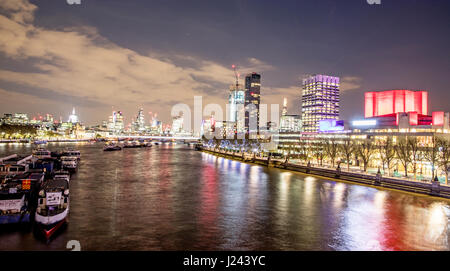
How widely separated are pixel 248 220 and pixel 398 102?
3439 inches

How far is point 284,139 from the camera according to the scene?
416 ft

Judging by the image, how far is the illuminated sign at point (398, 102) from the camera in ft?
303

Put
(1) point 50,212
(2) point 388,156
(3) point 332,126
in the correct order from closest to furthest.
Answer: (1) point 50,212 → (2) point 388,156 → (3) point 332,126

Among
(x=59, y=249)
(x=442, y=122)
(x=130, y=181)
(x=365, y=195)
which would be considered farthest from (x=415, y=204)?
(x=442, y=122)

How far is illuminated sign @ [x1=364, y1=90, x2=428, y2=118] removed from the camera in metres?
92.4

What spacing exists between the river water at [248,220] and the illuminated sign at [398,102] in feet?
220

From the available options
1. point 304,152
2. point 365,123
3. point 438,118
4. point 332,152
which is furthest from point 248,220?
point 365,123

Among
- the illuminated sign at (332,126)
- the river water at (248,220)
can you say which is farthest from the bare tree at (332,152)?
the illuminated sign at (332,126)

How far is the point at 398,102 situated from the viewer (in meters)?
92.1

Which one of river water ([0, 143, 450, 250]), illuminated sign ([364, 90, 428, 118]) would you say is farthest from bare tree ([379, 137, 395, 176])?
illuminated sign ([364, 90, 428, 118])

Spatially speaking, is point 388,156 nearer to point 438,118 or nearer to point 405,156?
point 405,156

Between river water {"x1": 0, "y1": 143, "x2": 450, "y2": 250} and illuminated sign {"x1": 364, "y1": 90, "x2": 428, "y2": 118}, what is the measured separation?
6711cm
